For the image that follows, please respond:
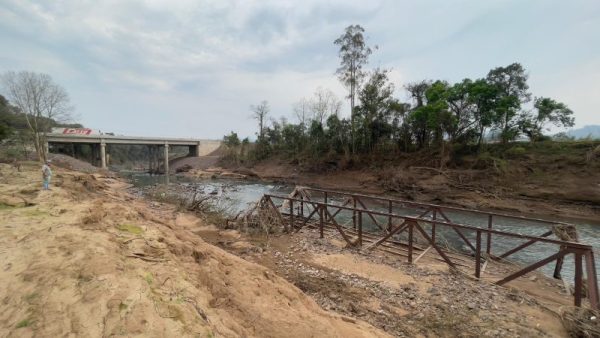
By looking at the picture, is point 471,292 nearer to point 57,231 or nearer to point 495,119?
point 57,231

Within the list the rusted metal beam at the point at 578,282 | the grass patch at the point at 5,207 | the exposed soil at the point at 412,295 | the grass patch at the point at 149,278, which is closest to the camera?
the grass patch at the point at 149,278

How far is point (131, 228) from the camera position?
6395 millimetres

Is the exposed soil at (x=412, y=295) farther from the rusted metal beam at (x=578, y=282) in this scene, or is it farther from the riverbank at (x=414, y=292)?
the rusted metal beam at (x=578, y=282)

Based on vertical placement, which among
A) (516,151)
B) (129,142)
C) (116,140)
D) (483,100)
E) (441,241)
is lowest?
(441,241)

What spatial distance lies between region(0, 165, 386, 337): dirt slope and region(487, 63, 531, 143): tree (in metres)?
27.3

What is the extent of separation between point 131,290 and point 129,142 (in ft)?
192

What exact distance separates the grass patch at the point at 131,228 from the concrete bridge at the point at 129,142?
161 feet

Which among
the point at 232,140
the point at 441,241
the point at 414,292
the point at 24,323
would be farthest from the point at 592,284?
the point at 232,140

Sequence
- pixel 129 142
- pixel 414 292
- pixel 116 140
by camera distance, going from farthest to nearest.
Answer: pixel 129 142, pixel 116 140, pixel 414 292

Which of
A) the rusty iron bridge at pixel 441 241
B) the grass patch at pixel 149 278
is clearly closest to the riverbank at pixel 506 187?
the rusty iron bridge at pixel 441 241

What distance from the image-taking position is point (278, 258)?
9000mm

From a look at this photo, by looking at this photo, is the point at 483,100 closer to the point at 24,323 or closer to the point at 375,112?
the point at 375,112

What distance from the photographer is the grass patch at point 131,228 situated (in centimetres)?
618

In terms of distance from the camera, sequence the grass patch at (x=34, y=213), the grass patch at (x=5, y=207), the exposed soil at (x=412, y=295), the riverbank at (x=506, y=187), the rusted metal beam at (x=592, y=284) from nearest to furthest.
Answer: the exposed soil at (x=412, y=295) < the rusted metal beam at (x=592, y=284) < the grass patch at (x=34, y=213) < the grass patch at (x=5, y=207) < the riverbank at (x=506, y=187)
